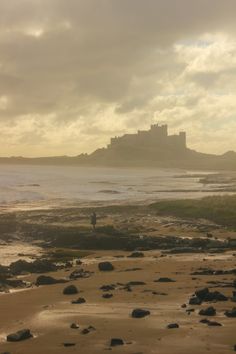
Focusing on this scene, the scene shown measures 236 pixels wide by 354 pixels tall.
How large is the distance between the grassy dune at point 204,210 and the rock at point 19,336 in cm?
3488

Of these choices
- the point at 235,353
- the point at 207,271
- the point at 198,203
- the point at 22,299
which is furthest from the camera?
the point at 198,203


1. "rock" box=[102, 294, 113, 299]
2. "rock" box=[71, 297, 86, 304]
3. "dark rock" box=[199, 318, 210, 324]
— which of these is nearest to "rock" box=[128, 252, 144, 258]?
"rock" box=[102, 294, 113, 299]

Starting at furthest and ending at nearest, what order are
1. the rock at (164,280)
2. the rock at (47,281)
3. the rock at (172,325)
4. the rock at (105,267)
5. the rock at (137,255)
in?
the rock at (137,255), the rock at (105,267), the rock at (47,281), the rock at (164,280), the rock at (172,325)

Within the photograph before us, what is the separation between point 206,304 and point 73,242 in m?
22.2

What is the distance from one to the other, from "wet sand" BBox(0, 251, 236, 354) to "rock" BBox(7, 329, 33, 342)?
16 cm

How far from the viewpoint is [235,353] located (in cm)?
1245

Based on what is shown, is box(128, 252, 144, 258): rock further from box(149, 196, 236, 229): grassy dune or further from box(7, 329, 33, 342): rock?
box(7, 329, 33, 342): rock

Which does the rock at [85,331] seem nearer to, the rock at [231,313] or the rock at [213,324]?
the rock at [213,324]

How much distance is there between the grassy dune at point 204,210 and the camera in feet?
171

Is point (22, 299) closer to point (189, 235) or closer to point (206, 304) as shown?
point (206, 304)

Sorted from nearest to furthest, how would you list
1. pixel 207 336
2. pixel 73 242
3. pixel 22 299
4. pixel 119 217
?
pixel 207 336
pixel 22 299
pixel 73 242
pixel 119 217

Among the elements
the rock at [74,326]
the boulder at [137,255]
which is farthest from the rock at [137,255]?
the rock at [74,326]

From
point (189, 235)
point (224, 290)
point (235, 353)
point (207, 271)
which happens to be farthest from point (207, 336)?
point (189, 235)

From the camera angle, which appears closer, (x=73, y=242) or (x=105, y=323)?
(x=105, y=323)
